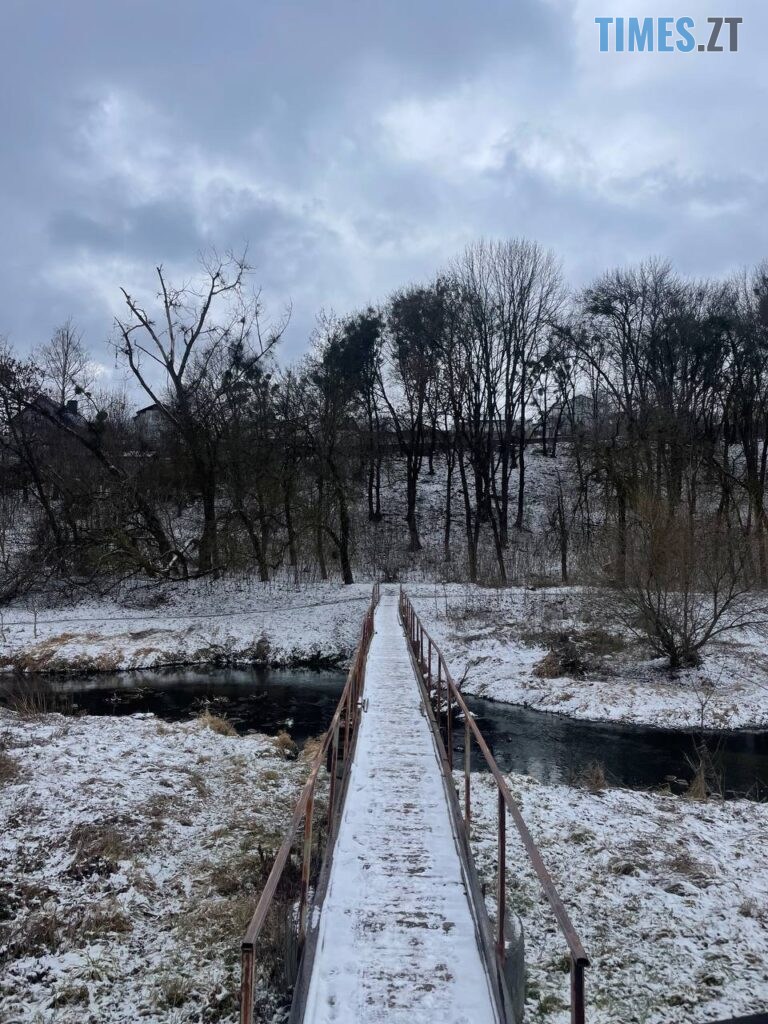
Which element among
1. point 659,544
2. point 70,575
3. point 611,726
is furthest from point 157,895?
point 70,575

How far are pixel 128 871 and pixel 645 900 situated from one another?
4.72m

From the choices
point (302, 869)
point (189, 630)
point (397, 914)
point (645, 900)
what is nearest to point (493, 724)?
point (645, 900)

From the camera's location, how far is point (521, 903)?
233 inches

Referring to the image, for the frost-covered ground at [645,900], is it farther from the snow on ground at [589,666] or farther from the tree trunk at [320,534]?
the tree trunk at [320,534]

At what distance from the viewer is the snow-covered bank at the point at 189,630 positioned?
68.7ft

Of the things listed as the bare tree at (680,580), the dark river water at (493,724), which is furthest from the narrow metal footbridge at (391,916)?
the bare tree at (680,580)

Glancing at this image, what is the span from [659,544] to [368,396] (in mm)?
26396

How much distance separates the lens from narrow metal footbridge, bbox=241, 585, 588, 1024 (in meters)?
3.72

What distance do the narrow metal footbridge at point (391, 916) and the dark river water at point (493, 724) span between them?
441 cm

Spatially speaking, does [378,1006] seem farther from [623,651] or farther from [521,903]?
[623,651]

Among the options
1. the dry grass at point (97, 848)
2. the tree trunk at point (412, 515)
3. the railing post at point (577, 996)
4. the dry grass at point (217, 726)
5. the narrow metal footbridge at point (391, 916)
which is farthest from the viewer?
the tree trunk at point (412, 515)

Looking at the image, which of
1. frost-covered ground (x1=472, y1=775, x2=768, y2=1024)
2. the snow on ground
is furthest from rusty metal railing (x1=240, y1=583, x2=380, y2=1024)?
the snow on ground

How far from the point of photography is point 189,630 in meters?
23.0

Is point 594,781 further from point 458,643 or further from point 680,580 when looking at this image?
point 458,643
